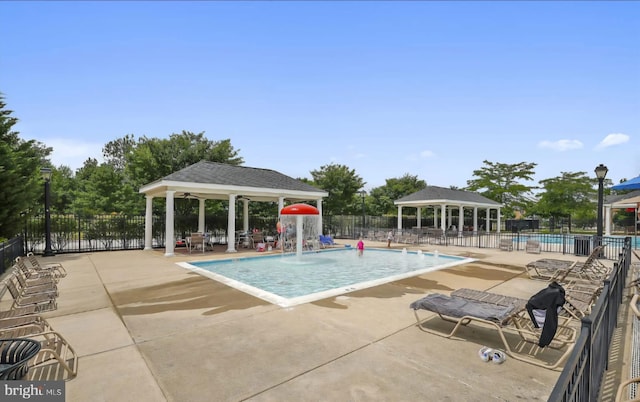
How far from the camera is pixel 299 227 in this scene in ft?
53.8

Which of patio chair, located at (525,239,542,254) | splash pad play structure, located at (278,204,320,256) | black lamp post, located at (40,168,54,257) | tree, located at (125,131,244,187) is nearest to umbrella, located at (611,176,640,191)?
patio chair, located at (525,239,542,254)

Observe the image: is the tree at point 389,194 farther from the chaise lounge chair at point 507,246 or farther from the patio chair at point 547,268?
the patio chair at point 547,268

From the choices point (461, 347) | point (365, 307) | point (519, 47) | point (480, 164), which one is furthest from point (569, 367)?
point (480, 164)

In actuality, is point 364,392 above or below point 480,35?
below

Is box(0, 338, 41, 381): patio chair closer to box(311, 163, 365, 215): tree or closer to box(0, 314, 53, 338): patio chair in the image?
box(0, 314, 53, 338): patio chair

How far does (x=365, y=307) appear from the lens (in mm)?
6926

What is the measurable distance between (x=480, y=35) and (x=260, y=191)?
46.2ft

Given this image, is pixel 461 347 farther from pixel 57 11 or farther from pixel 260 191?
pixel 260 191

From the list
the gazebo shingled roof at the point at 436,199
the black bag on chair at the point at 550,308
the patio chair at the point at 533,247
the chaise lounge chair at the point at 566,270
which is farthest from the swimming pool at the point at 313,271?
the gazebo shingled roof at the point at 436,199

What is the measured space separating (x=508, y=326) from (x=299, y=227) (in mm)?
12052

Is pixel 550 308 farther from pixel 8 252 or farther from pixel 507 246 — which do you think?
pixel 8 252

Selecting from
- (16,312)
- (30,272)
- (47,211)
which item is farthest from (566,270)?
(47,211)

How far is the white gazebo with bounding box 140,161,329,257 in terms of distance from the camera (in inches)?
626

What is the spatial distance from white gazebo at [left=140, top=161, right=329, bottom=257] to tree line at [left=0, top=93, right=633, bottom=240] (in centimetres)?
605
